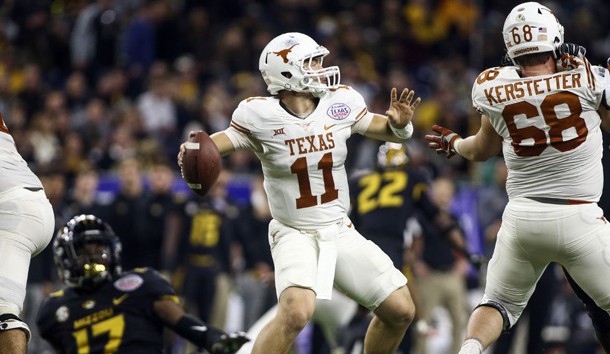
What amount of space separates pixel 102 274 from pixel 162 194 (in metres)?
5.47

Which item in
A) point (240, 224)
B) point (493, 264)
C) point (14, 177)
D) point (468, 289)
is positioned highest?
point (14, 177)

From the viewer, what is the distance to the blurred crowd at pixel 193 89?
1206cm

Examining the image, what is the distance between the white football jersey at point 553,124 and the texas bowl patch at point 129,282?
84.3 inches

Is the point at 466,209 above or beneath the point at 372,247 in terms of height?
beneath

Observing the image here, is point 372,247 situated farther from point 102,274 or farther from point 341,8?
point 341,8

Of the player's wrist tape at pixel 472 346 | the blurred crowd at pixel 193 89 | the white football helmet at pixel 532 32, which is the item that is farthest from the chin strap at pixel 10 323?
the blurred crowd at pixel 193 89

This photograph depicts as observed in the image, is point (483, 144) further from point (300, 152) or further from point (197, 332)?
point (197, 332)

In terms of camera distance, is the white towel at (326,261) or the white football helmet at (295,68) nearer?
the white towel at (326,261)

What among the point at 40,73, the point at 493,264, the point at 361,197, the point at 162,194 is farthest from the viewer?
the point at 40,73

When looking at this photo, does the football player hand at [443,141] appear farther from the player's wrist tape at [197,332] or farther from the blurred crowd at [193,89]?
the blurred crowd at [193,89]

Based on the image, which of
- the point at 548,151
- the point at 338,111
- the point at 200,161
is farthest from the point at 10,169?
the point at 548,151

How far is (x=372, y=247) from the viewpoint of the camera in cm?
652

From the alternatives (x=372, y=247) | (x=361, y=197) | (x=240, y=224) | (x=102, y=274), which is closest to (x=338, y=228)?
(x=372, y=247)

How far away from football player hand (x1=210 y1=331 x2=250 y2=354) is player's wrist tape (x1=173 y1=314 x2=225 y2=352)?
0.05 metres
